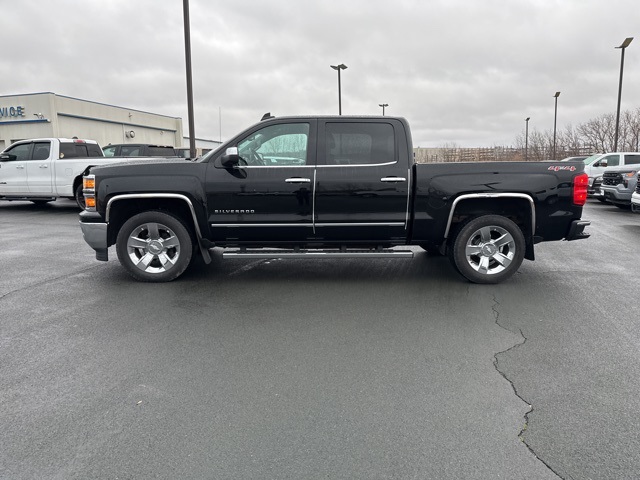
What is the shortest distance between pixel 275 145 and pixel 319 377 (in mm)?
3420

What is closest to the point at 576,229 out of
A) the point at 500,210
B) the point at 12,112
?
the point at 500,210

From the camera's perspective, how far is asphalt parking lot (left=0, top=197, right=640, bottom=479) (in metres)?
2.75

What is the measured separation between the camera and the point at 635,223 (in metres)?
12.4

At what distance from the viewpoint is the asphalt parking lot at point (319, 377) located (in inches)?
108

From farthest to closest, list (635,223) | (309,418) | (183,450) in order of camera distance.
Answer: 1. (635,223)
2. (309,418)
3. (183,450)

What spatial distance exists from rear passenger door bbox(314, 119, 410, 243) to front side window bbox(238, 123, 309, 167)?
256mm

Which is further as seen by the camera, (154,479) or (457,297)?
(457,297)

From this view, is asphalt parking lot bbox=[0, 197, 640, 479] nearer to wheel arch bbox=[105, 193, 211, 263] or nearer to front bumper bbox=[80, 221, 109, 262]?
front bumper bbox=[80, 221, 109, 262]

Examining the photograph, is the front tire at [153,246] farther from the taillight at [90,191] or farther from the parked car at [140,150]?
the parked car at [140,150]

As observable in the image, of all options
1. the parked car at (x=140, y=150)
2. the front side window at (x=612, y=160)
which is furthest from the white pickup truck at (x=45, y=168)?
the front side window at (x=612, y=160)

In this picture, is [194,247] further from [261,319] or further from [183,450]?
[183,450]

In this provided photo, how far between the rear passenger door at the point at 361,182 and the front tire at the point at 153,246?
1657 millimetres

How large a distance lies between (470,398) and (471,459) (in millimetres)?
701

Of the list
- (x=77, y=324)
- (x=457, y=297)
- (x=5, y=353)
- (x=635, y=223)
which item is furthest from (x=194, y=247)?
(x=635, y=223)
